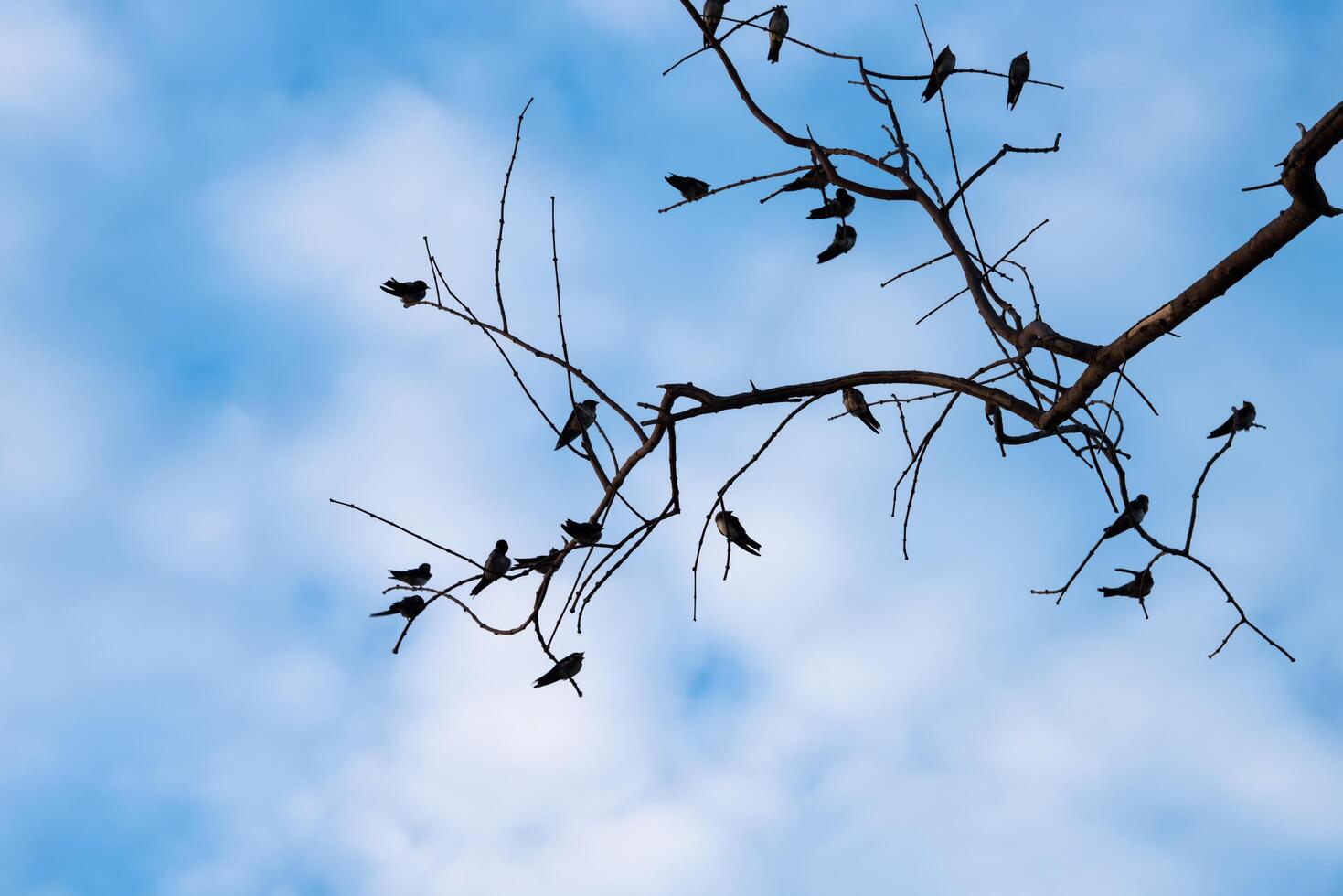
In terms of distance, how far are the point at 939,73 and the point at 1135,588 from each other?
79.9 inches

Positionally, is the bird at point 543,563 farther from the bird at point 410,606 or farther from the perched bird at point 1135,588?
the perched bird at point 1135,588

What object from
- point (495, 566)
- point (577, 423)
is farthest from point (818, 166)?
point (495, 566)

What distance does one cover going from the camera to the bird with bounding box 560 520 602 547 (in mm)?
3449

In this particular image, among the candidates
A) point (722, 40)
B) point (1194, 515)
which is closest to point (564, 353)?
point (722, 40)

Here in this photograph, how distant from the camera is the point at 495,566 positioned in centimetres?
366

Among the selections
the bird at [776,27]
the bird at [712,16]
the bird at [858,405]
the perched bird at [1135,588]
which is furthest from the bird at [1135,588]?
the bird at [776,27]

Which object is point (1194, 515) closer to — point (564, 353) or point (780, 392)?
point (780, 392)

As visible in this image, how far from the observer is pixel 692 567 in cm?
357

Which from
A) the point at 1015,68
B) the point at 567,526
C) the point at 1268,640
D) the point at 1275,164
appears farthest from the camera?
the point at 1015,68

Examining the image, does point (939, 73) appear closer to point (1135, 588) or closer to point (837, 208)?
point (837, 208)

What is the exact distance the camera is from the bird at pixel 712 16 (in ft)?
12.8

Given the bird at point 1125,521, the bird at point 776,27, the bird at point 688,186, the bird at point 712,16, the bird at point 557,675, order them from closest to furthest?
the bird at point 1125,521 < the bird at point 557,675 < the bird at point 712,16 < the bird at point 688,186 < the bird at point 776,27

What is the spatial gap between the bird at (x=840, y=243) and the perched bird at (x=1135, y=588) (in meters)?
1.99

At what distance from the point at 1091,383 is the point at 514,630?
195cm
